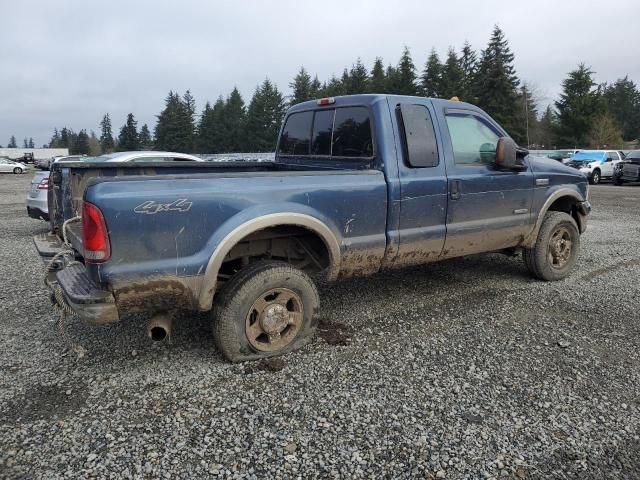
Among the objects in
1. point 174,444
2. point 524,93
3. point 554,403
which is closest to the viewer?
point 174,444

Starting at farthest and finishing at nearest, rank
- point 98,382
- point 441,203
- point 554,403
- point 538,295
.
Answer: point 538,295 < point 441,203 < point 98,382 < point 554,403

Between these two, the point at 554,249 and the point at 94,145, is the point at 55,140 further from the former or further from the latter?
the point at 554,249

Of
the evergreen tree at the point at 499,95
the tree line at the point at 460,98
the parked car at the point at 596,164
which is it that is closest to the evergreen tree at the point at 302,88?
the tree line at the point at 460,98

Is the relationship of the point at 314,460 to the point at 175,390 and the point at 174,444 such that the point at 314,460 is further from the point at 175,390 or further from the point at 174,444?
the point at 175,390

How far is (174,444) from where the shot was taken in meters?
2.69

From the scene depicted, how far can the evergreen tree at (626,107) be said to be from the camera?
6788cm

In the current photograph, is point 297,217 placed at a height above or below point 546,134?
below

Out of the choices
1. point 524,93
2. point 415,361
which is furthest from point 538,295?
point 524,93

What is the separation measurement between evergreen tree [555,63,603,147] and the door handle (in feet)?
168

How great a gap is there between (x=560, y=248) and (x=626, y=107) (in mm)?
77982

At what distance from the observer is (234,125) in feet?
218

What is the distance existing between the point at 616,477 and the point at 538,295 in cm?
292

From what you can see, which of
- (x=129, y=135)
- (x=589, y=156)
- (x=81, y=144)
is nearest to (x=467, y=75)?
(x=589, y=156)

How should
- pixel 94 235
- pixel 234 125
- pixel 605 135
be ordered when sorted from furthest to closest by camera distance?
pixel 234 125
pixel 605 135
pixel 94 235
